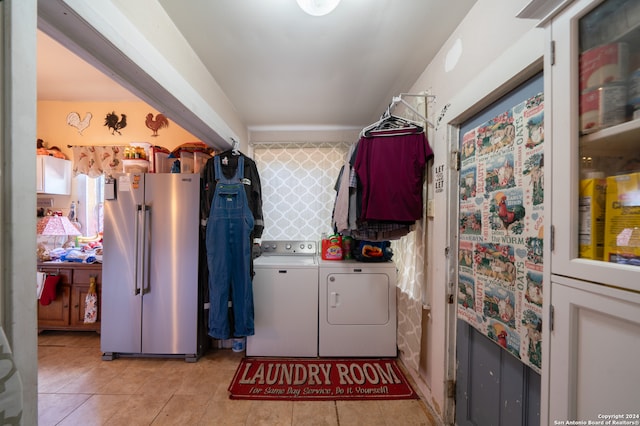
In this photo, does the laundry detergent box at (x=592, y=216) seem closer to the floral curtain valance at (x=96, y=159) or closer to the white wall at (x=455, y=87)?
the white wall at (x=455, y=87)

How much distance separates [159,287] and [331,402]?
1734mm

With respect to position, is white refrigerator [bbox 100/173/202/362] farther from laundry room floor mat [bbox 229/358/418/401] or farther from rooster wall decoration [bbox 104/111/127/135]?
rooster wall decoration [bbox 104/111/127/135]

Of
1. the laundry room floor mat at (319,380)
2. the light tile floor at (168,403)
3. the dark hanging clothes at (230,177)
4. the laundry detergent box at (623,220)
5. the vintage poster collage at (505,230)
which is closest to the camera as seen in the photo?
the laundry detergent box at (623,220)

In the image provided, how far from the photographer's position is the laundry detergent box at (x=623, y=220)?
1.86 ft

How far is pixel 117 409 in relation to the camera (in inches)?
64.2

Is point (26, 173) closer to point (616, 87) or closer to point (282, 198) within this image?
point (616, 87)

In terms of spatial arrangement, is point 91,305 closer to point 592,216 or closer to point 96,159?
point 96,159

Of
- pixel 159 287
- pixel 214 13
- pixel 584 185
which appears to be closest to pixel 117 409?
pixel 159 287

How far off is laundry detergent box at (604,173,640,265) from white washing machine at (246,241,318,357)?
188 cm

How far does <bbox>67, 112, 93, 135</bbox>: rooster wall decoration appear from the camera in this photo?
2.85 m

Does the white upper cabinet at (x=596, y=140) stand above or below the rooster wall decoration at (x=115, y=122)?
below

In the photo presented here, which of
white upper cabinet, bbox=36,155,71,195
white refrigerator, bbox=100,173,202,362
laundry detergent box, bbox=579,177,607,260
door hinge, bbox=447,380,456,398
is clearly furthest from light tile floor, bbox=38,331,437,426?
white upper cabinet, bbox=36,155,71,195

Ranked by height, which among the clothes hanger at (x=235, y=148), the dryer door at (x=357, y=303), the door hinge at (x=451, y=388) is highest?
the clothes hanger at (x=235, y=148)

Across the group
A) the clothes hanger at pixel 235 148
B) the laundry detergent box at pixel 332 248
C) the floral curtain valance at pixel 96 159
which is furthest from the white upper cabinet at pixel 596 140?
the floral curtain valance at pixel 96 159
